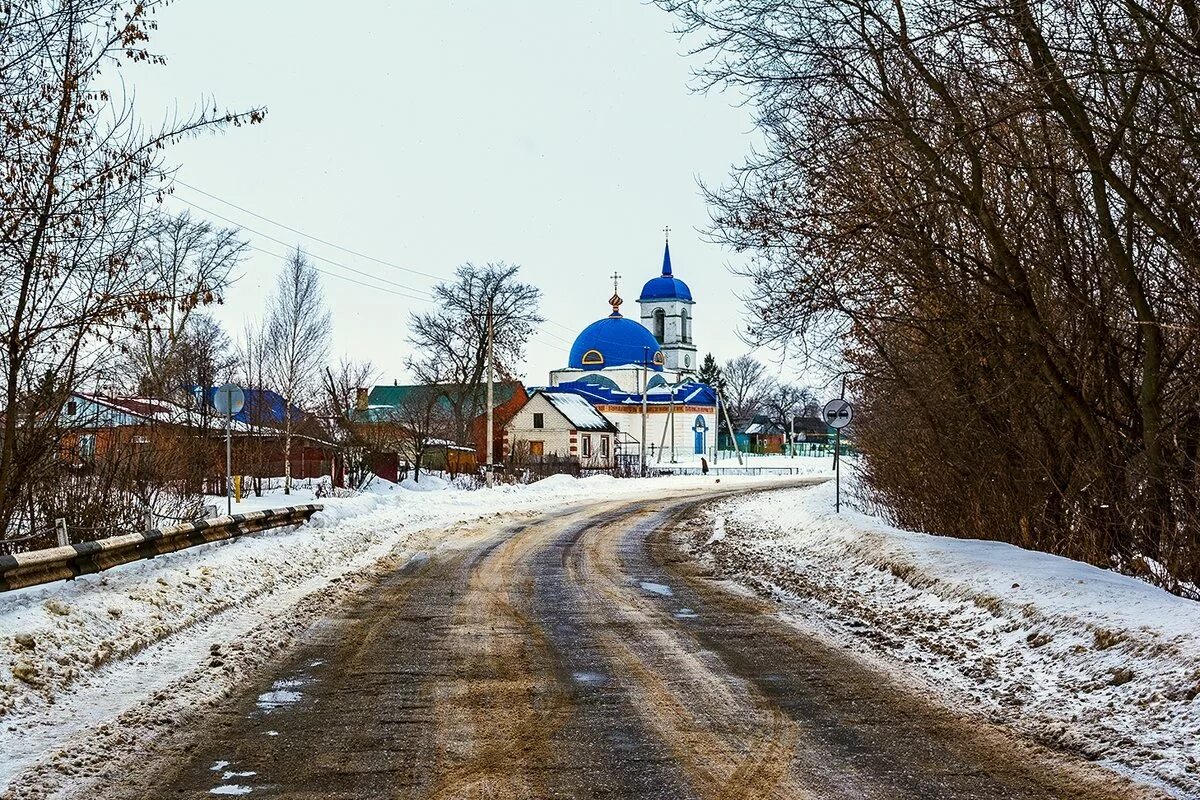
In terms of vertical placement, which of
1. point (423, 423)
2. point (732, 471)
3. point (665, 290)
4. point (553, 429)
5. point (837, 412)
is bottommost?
point (732, 471)

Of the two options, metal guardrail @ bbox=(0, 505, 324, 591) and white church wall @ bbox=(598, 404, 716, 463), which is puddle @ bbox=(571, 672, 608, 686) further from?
white church wall @ bbox=(598, 404, 716, 463)

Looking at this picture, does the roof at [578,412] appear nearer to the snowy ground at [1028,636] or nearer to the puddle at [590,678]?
the snowy ground at [1028,636]

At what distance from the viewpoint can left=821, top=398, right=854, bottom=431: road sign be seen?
22.5 m

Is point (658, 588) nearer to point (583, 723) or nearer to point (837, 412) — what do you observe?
point (583, 723)

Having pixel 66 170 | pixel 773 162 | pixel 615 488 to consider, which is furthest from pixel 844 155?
pixel 615 488

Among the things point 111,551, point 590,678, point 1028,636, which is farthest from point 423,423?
point 590,678

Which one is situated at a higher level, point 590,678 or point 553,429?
point 553,429

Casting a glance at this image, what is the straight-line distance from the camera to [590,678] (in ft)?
26.7

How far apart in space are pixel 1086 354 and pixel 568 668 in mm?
8225

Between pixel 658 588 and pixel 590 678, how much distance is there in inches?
211

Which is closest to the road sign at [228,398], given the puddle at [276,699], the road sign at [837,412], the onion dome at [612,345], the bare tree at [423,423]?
the road sign at [837,412]

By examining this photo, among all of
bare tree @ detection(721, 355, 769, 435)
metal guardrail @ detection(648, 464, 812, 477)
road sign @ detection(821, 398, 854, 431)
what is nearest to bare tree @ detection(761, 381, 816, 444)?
bare tree @ detection(721, 355, 769, 435)

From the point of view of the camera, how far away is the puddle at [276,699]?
23.7 feet

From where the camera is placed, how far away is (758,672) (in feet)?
27.4
